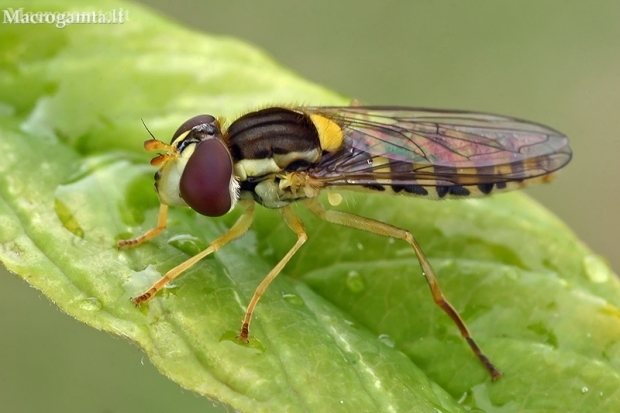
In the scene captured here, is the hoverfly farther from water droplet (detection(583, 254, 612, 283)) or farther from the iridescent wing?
water droplet (detection(583, 254, 612, 283))

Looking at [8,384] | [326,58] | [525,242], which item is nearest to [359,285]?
[525,242]

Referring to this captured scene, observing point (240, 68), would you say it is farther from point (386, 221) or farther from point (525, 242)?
point (525, 242)

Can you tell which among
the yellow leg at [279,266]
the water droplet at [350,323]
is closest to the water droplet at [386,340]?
the water droplet at [350,323]

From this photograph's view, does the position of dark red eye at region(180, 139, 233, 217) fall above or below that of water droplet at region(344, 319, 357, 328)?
above

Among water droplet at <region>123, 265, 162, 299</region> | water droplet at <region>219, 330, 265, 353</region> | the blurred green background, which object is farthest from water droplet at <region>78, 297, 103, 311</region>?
the blurred green background

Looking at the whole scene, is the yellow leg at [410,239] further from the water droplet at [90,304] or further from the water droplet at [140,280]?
the water droplet at [90,304]

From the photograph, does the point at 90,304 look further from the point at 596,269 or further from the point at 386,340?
the point at 596,269
